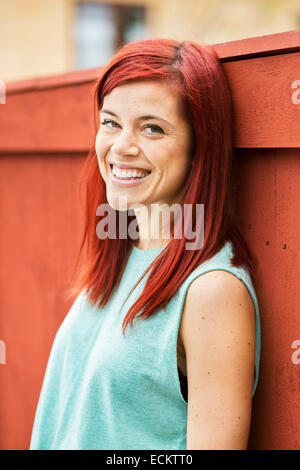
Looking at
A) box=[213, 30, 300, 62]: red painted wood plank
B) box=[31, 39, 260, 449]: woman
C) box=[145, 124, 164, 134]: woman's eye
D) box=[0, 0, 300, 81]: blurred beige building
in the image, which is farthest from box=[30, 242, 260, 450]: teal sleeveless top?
box=[0, 0, 300, 81]: blurred beige building

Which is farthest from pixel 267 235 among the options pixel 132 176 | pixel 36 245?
pixel 36 245

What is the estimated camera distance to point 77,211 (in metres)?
2.35

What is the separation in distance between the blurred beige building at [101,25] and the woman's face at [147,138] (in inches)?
167

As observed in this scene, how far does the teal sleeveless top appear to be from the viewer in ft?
4.65

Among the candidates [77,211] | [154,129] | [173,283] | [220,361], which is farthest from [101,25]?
[220,361]

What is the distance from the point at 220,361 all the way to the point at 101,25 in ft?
25.3

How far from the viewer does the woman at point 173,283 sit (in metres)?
1.32

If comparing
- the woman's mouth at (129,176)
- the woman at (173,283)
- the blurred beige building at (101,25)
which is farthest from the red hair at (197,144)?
the blurred beige building at (101,25)

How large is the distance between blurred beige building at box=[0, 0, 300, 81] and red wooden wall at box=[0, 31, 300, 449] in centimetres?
340

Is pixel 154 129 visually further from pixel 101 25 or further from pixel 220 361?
pixel 101 25

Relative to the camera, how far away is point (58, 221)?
2.47 metres

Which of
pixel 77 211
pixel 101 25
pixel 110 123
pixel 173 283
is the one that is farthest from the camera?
pixel 101 25

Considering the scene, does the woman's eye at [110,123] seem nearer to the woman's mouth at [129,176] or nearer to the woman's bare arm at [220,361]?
the woman's mouth at [129,176]

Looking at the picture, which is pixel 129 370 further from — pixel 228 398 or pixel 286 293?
pixel 286 293
